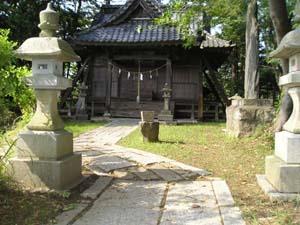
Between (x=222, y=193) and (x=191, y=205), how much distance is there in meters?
0.74

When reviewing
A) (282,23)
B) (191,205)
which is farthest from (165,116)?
(191,205)

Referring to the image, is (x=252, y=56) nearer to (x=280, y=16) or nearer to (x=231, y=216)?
(x=280, y=16)

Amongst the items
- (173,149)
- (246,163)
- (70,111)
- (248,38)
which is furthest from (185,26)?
(70,111)

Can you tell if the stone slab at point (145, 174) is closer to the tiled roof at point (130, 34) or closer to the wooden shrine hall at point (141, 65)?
the tiled roof at point (130, 34)

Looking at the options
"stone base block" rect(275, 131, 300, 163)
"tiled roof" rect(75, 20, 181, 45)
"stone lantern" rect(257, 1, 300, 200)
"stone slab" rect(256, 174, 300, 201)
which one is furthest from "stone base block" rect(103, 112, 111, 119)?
"stone base block" rect(275, 131, 300, 163)

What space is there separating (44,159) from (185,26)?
28.2 feet

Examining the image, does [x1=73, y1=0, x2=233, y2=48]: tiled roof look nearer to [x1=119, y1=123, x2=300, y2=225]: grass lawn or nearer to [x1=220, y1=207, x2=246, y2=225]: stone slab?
[x1=119, y1=123, x2=300, y2=225]: grass lawn

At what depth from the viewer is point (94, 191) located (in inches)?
225

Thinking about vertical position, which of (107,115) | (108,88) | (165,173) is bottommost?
(165,173)

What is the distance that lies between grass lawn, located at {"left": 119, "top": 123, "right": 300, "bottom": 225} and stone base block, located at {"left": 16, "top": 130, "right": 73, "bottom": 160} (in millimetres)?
2505

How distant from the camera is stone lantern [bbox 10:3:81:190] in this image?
217 inches

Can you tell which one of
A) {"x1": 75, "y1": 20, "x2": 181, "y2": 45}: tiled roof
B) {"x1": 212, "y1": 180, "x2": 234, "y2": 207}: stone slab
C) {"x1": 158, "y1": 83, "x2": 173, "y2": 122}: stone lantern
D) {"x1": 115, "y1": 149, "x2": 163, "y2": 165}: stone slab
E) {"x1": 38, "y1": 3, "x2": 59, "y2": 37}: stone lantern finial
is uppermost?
{"x1": 75, "y1": 20, "x2": 181, "y2": 45}: tiled roof

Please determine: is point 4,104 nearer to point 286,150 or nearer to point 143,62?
point 286,150

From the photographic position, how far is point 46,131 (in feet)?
18.6
